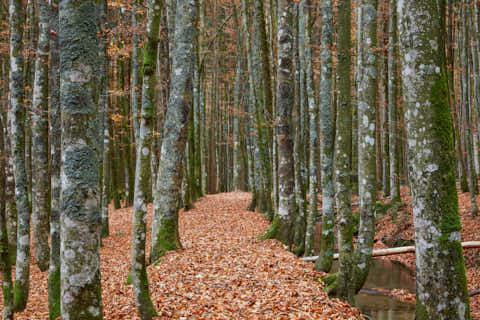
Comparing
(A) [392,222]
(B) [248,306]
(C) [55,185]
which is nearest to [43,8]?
(C) [55,185]

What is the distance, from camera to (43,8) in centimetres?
850

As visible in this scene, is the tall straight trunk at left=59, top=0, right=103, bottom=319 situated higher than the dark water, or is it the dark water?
the tall straight trunk at left=59, top=0, right=103, bottom=319

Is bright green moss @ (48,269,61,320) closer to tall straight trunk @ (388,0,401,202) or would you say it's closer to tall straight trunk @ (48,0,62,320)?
tall straight trunk @ (48,0,62,320)

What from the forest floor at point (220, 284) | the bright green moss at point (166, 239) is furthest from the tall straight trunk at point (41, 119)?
the bright green moss at point (166, 239)

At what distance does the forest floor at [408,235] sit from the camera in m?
9.17

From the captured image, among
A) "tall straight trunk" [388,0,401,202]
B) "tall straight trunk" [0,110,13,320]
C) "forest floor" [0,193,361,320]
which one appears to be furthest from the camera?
"tall straight trunk" [388,0,401,202]

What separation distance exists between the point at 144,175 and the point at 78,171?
231cm

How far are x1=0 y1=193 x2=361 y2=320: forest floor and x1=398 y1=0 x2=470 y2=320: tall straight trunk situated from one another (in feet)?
9.33

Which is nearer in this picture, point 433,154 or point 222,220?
point 433,154

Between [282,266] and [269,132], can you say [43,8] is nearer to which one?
[282,266]

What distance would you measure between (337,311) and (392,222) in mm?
9471

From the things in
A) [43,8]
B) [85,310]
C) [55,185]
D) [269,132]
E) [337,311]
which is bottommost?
[337,311]

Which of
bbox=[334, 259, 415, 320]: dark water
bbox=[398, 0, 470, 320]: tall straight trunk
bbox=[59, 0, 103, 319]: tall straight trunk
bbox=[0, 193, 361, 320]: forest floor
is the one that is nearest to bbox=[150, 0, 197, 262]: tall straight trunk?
bbox=[0, 193, 361, 320]: forest floor

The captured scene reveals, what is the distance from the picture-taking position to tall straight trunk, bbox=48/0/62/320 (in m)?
5.85
